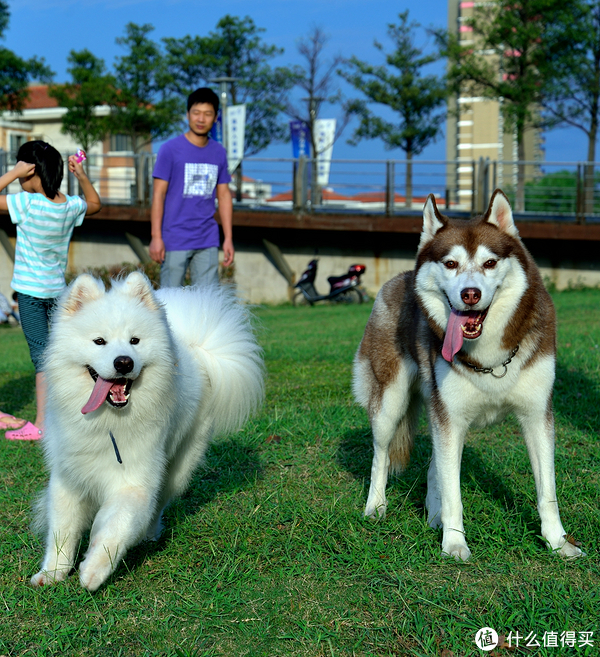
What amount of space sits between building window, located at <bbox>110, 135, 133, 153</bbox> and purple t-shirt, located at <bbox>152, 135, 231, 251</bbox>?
41.8 metres

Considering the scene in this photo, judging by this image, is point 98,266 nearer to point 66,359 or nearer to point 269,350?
point 269,350

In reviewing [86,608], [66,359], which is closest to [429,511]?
[86,608]

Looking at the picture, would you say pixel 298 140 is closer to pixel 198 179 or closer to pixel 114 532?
pixel 198 179

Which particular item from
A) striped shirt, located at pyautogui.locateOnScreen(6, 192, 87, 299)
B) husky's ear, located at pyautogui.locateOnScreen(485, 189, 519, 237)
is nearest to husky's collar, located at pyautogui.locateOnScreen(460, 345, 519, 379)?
husky's ear, located at pyautogui.locateOnScreen(485, 189, 519, 237)

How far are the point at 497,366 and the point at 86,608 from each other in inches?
80.4

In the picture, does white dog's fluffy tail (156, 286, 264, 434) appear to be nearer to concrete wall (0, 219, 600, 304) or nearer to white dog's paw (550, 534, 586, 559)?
white dog's paw (550, 534, 586, 559)

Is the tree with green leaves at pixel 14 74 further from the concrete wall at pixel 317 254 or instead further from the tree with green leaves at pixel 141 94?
the concrete wall at pixel 317 254

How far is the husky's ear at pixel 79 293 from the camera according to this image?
3169 mm

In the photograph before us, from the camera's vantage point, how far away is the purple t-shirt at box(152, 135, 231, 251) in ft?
20.5

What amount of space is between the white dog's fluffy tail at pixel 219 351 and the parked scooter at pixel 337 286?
14.2 meters

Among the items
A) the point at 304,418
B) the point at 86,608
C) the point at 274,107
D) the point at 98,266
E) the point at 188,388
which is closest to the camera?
the point at 86,608

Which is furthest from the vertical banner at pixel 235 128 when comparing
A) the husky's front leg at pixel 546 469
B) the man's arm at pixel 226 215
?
the husky's front leg at pixel 546 469

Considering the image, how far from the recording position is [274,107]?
33469 mm

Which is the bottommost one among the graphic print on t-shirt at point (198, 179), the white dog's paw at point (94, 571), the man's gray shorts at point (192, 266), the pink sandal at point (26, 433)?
the pink sandal at point (26, 433)
